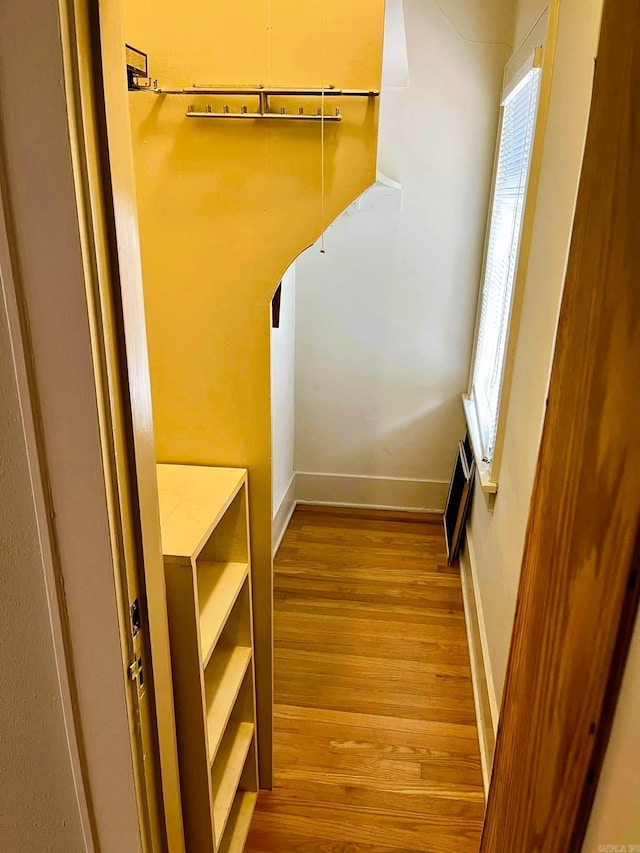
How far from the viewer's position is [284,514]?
11.1 feet

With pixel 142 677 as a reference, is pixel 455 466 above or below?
below

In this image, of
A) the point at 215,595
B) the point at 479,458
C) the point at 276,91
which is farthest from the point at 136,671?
the point at 479,458

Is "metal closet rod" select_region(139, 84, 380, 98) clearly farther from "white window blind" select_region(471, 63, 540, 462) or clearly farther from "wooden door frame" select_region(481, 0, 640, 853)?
"white window blind" select_region(471, 63, 540, 462)

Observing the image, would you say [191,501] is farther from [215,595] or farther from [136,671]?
[136,671]

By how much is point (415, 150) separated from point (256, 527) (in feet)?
7.41

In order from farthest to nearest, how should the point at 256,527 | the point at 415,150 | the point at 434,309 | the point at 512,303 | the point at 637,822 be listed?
the point at 434,309 → the point at 415,150 → the point at 512,303 → the point at 256,527 → the point at 637,822

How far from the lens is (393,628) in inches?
103

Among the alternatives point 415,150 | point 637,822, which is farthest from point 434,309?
point 637,822

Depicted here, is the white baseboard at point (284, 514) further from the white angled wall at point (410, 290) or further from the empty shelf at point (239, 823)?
the empty shelf at point (239, 823)

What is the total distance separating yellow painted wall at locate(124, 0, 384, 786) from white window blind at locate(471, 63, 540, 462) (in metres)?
0.92

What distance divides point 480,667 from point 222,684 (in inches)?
44.4

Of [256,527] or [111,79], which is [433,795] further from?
[111,79]

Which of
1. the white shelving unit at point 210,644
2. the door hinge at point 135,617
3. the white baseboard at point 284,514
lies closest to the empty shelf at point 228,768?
the white shelving unit at point 210,644

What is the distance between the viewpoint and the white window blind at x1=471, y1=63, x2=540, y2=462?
2070mm
